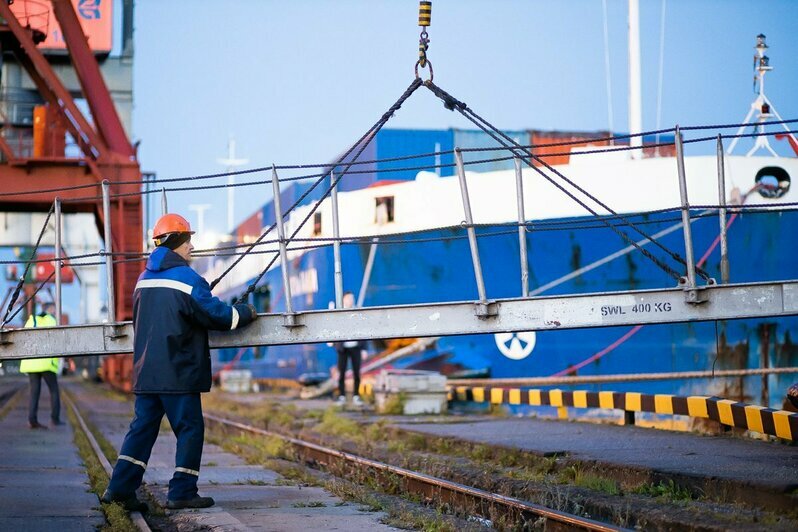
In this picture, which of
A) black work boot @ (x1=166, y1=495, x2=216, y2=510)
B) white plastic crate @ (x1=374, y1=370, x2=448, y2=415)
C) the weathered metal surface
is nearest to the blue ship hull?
white plastic crate @ (x1=374, y1=370, x2=448, y2=415)

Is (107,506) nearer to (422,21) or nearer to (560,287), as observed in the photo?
(422,21)

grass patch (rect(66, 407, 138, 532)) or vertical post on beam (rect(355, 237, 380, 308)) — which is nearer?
grass patch (rect(66, 407, 138, 532))

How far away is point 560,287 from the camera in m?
19.8

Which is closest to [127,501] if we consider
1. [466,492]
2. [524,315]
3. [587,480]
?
[466,492]

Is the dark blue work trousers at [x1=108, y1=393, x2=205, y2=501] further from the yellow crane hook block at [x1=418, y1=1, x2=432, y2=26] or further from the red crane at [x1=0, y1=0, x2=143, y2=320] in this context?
the red crane at [x1=0, y1=0, x2=143, y2=320]

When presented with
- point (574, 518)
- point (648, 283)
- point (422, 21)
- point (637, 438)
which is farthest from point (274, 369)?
point (574, 518)

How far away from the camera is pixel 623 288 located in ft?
63.0

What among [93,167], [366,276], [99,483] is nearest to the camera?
[99,483]

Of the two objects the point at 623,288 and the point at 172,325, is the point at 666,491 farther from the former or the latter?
the point at 623,288

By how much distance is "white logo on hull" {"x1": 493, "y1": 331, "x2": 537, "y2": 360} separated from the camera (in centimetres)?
1970

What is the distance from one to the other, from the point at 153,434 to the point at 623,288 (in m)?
12.7

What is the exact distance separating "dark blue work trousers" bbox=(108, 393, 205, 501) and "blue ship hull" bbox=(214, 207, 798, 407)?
11395mm

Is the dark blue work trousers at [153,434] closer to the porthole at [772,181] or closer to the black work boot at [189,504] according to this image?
the black work boot at [189,504]

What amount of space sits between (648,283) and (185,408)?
514 inches
